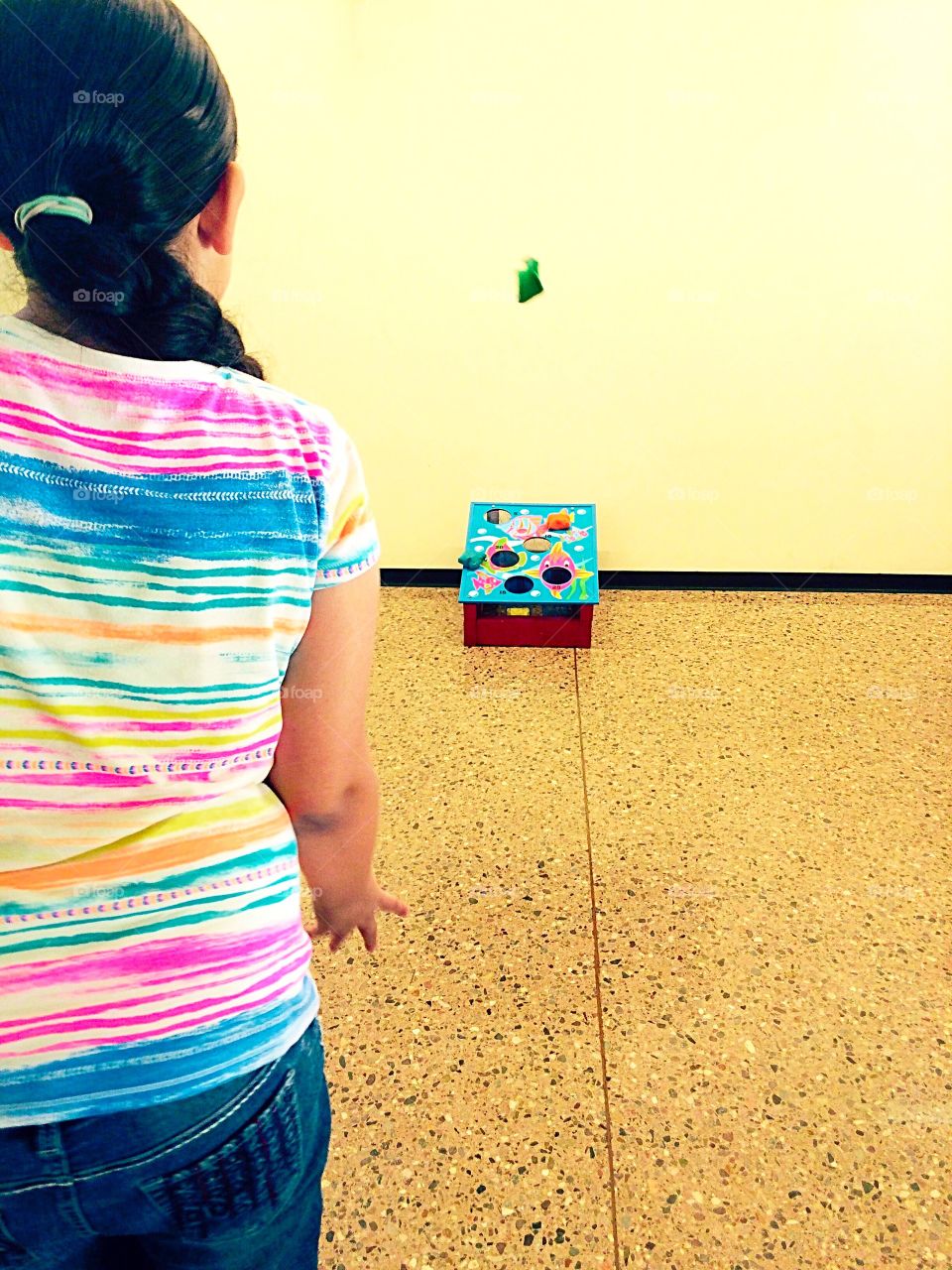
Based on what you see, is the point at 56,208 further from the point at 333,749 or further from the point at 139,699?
the point at 333,749

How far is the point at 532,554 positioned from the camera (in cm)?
251

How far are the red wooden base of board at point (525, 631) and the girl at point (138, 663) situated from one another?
6.13 ft

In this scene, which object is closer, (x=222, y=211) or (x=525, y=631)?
(x=222, y=211)

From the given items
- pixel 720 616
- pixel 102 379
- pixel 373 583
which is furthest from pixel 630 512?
pixel 102 379

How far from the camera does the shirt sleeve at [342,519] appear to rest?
1.69ft

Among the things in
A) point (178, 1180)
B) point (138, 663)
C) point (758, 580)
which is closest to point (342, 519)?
point (138, 663)

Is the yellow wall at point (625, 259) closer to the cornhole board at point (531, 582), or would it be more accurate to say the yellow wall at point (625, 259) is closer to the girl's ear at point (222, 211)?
the cornhole board at point (531, 582)

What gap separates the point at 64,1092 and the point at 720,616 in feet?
7.78

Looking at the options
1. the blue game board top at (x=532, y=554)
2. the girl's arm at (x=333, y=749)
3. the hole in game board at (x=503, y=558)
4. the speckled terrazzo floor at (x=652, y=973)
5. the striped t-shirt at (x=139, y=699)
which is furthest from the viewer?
the hole in game board at (x=503, y=558)

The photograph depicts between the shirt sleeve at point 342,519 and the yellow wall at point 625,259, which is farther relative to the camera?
the yellow wall at point 625,259

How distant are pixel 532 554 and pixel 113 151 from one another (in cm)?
207

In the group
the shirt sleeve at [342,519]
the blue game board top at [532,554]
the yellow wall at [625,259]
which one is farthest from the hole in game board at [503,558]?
the shirt sleeve at [342,519]

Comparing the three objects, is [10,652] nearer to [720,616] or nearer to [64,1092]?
[64,1092]

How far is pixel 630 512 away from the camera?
8.79 ft
